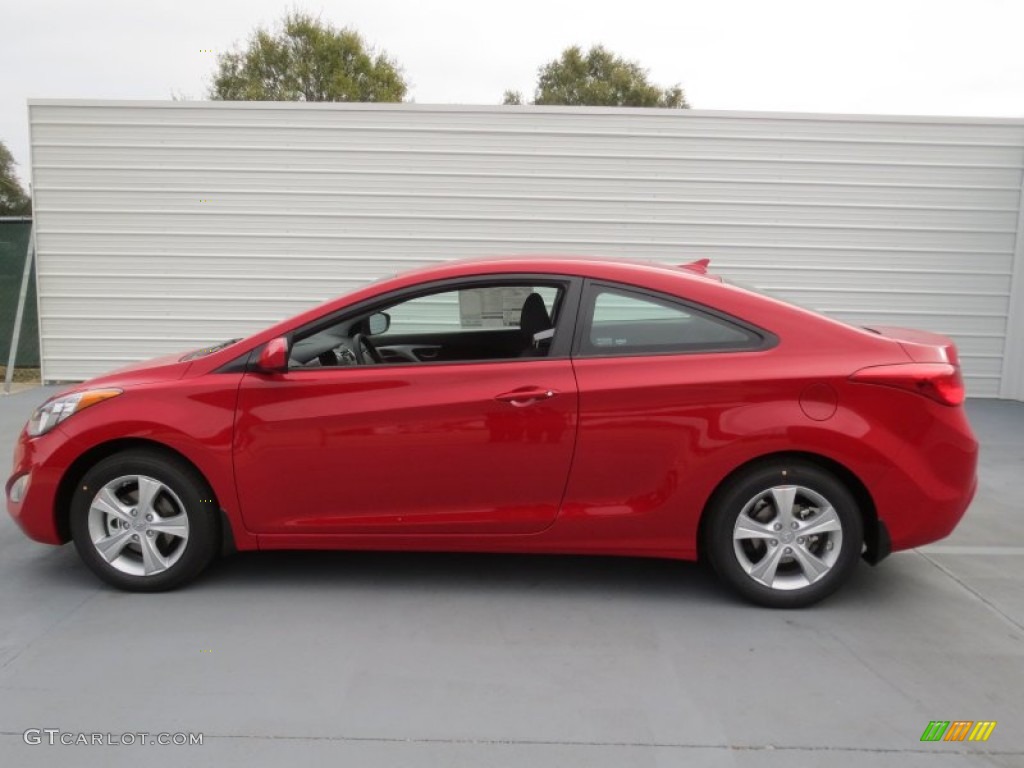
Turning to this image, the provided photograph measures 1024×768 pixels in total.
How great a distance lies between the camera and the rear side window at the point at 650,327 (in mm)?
3980

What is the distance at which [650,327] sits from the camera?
4043 mm

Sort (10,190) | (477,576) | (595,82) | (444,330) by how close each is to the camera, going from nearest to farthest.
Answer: (477,576), (444,330), (10,190), (595,82)

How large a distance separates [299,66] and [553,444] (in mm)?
32244

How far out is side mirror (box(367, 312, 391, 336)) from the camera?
464 centimetres

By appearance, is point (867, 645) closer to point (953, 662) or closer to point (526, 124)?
point (953, 662)

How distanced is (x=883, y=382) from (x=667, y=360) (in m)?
0.90

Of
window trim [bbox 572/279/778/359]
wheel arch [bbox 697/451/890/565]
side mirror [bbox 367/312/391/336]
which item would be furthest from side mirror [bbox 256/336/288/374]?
wheel arch [bbox 697/451/890/565]

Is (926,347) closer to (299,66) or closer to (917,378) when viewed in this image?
(917,378)

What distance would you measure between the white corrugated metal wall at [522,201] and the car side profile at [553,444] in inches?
226

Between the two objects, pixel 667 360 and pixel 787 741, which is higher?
pixel 667 360

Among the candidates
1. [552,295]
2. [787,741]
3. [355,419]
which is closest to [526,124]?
[552,295]

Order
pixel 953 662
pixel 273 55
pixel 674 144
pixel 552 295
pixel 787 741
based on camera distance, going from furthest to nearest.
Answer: pixel 273 55, pixel 674 144, pixel 552 295, pixel 953 662, pixel 787 741

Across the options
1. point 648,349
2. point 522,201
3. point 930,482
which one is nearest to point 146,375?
point 648,349

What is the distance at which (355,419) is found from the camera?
397 centimetres
